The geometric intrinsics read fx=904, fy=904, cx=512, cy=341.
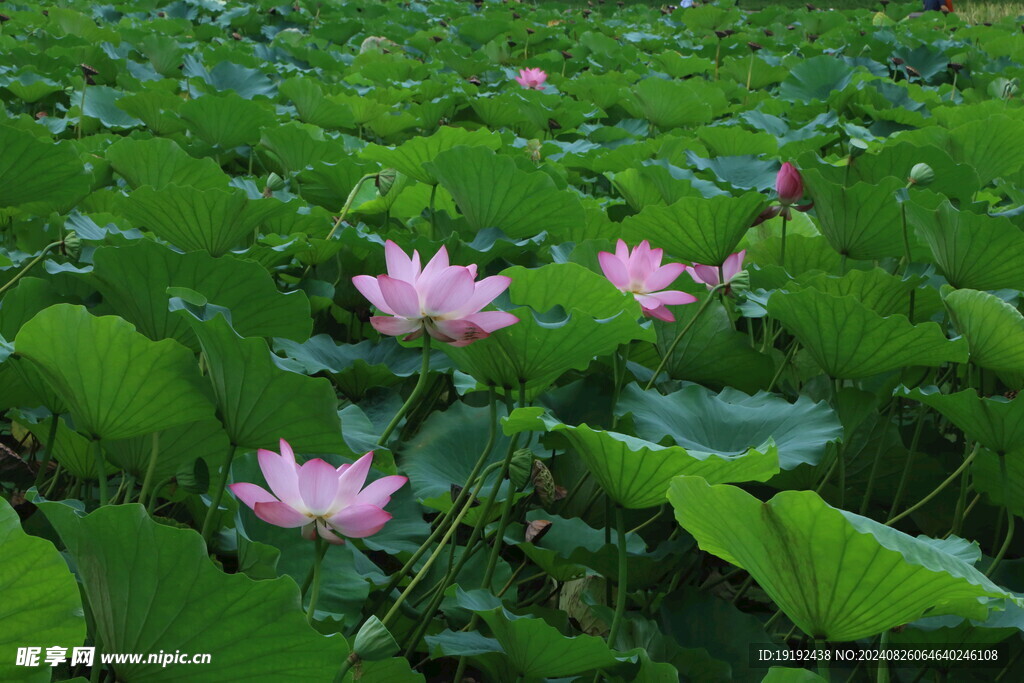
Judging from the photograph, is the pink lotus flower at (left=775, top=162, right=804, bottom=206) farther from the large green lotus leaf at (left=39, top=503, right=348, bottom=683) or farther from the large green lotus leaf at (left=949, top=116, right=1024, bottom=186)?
the large green lotus leaf at (left=39, top=503, right=348, bottom=683)

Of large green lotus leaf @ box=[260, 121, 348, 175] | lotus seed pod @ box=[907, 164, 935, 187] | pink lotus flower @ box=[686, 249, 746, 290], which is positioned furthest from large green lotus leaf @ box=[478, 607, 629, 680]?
large green lotus leaf @ box=[260, 121, 348, 175]

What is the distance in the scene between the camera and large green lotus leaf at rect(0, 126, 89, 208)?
118cm

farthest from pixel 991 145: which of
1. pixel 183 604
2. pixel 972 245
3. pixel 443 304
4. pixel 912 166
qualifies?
pixel 183 604

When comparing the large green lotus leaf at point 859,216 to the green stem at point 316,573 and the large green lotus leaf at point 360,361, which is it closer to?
the large green lotus leaf at point 360,361

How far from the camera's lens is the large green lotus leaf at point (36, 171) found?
3.88 feet

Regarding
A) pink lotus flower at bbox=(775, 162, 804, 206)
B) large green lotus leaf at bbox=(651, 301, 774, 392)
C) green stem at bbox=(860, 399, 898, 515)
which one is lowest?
green stem at bbox=(860, 399, 898, 515)

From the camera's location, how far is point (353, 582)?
0.80 meters

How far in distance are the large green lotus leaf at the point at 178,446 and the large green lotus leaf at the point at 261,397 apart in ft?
0.18

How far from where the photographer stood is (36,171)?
1.23 m

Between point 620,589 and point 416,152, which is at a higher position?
point 416,152

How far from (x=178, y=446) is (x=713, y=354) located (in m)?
0.67

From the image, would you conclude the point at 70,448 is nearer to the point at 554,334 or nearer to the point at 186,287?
the point at 186,287

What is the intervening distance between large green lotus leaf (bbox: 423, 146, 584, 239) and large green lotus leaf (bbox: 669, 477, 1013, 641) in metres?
0.67

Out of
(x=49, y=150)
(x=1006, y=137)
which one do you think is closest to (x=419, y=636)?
(x=49, y=150)
